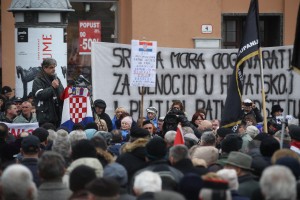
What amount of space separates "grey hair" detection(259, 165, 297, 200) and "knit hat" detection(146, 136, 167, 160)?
8.97 feet

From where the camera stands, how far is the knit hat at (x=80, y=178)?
9.35 meters

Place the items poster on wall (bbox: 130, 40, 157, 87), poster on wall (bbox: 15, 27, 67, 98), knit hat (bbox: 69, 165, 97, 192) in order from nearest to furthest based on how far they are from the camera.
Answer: knit hat (bbox: 69, 165, 97, 192)
poster on wall (bbox: 130, 40, 157, 87)
poster on wall (bbox: 15, 27, 67, 98)

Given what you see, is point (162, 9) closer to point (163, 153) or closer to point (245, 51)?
point (245, 51)

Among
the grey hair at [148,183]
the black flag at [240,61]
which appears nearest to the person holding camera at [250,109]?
the black flag at [240,61]

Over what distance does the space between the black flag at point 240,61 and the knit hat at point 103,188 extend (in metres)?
7.11

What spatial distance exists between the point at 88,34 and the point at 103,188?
1917 cm

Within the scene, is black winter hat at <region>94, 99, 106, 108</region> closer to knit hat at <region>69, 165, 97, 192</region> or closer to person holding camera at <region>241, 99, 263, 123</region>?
person holding camera at <region>241, 99, 263, 123</region>

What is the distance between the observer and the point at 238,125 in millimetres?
16625

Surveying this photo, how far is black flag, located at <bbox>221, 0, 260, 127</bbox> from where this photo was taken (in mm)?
15672

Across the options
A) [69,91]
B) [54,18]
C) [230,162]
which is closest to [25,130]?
[69,91]

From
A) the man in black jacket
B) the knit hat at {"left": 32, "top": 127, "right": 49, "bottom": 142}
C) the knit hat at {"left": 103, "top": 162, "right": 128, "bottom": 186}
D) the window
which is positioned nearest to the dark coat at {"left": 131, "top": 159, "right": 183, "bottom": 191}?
the knit hat at {"left": 103, "top": 162, "right": 128, "bottom": 186}

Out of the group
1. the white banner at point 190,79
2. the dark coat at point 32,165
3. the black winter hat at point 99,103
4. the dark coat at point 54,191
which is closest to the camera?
the dark coat at point 54,191

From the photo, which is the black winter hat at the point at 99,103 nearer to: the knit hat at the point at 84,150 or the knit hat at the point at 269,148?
the knit hat at the point at 269,148

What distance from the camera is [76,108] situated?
55.0 feet
